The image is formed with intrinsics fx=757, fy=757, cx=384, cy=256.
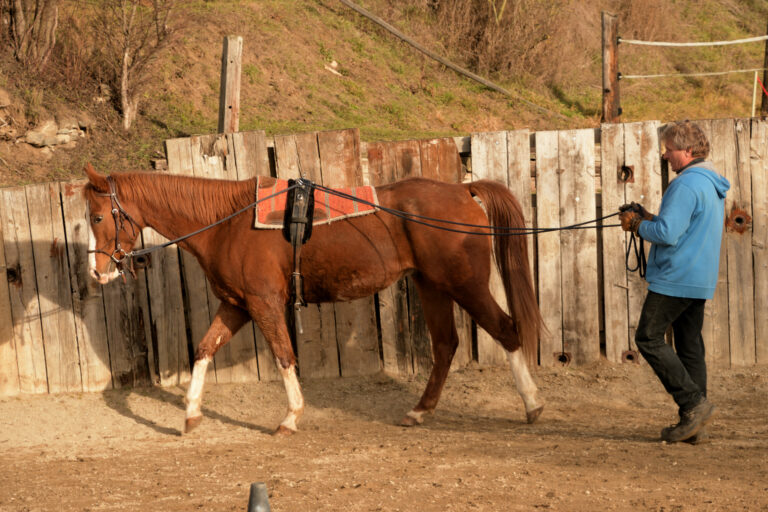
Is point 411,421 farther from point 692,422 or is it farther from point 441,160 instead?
point 441,160

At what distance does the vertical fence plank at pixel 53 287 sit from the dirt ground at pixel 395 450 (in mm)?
252

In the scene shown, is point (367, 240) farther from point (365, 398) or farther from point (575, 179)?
point (575, 179)

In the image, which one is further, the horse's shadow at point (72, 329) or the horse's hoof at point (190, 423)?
the horse's shadow at point (72, 329)

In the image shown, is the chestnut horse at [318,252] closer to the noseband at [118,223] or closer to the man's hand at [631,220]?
the noseband at [118,223]

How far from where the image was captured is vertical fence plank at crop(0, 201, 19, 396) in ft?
21.6

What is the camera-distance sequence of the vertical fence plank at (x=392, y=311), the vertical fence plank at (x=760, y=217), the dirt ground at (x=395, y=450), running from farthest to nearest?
1. the vertical fence plank at (x=392, y=311)
2. the vertical fence plank at (x=760, y=217)
3. the dirt ground at (x=395, y=450)

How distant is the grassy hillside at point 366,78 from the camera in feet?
36.2

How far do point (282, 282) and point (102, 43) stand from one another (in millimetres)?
7818

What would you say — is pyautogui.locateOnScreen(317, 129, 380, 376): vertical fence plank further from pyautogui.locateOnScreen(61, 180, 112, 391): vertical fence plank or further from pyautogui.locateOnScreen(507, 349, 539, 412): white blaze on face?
pyautogui.locateOnScreen(61, 180, 112, 391): vertical fence plank

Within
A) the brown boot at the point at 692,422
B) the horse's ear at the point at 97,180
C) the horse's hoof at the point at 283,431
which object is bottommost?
the horse's hoof at the point at 283,431

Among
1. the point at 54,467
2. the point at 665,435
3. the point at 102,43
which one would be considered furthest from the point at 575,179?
the point at 102,43

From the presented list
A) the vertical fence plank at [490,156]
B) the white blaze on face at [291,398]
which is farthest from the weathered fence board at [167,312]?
the vertical fence plank at [490,156]

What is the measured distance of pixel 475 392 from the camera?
254 inches

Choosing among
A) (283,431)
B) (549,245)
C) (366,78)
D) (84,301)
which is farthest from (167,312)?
(366,78)
